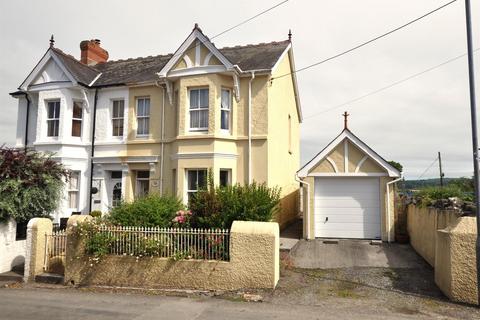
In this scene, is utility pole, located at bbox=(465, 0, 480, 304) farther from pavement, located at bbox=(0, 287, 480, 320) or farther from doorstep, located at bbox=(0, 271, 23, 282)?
doorstep, located at bbox=(0, 271, 23, 282)

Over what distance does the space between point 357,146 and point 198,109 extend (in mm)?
6402

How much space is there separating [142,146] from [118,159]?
126cm

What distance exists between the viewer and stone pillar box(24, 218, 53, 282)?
381 inches

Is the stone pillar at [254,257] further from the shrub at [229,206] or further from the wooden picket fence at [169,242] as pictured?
the shrub at [229,206]

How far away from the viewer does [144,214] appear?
9.92 m

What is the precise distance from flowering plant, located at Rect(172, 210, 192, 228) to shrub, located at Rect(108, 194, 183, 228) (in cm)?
23

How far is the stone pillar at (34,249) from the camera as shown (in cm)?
967

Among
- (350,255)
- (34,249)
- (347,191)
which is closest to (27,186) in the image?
(34,249)

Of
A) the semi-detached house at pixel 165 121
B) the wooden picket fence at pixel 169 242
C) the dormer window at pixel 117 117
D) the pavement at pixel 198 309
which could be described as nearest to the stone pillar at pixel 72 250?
the wooden picket fence at pixel 169 242

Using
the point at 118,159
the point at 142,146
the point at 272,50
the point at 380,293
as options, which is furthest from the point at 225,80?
the point at 380,293

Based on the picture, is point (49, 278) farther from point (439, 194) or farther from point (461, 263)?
point (439, 194)

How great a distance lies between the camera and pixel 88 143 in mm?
16703

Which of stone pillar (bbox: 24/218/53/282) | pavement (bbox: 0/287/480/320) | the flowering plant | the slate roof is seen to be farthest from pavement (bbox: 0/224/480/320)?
the slate roof

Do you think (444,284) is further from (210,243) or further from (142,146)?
(142,146)
